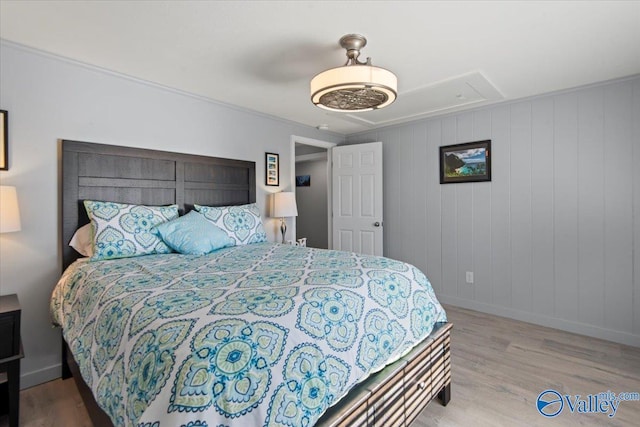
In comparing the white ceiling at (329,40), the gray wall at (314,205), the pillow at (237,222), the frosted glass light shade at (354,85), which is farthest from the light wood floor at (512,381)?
the gray wall at (314,205)

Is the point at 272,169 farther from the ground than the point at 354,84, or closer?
closer

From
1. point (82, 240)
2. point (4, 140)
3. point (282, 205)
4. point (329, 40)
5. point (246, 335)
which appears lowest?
point (246, 335)

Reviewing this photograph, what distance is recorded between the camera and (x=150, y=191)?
278cm

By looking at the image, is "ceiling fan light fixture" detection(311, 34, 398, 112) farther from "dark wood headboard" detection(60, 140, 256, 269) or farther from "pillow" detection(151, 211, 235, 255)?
"dark wood headboard" detection(60, 140, 256, 269)

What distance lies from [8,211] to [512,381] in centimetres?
345

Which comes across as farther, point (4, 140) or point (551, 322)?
point (551, 322)

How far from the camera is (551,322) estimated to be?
3.12 meters

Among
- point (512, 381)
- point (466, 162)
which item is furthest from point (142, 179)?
point (466, 162)

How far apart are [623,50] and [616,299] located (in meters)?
2.06

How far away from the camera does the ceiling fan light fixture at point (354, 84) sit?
190 centimetres

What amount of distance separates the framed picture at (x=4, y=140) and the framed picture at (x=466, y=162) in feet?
13.0

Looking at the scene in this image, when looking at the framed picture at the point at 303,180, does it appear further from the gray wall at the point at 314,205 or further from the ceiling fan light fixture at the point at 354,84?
the ceiling fan light fixture at the point at 354,84

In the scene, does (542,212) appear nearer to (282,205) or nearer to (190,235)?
(282,205)

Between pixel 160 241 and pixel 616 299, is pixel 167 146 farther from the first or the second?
pixel 616 299
